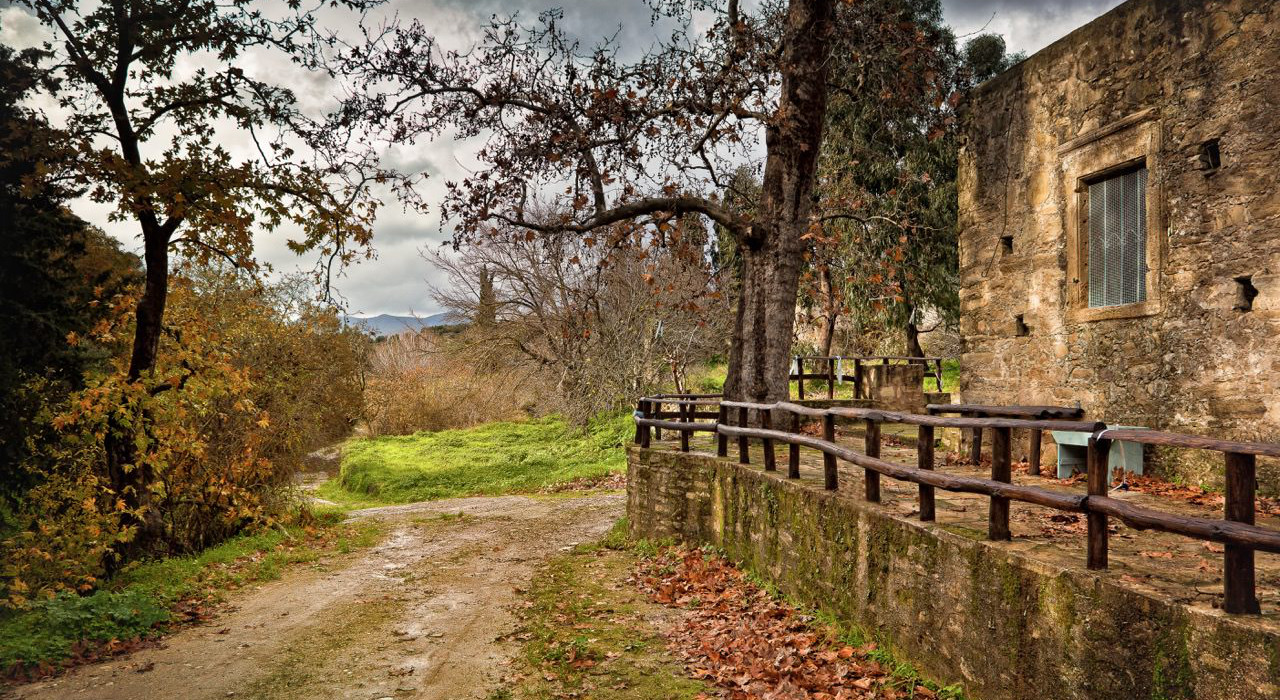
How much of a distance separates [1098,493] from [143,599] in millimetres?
9439

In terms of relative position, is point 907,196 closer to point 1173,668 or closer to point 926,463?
point 926,463

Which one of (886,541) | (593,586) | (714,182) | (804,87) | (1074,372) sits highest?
(804,87)

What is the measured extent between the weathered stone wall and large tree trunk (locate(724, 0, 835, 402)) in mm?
3113

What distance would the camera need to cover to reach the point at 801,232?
11.7 m

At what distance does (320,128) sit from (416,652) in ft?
27.0

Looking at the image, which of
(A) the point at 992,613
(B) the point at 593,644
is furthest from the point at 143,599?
(A) the point at 992,613

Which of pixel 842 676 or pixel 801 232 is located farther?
pixel 801 232

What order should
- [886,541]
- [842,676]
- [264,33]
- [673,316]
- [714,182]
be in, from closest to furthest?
[842,676], [886,541], [264,33], [714,182], [673,316]

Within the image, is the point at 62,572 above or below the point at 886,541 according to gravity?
below

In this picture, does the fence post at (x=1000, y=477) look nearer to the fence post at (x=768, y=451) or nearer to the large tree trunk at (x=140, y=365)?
the fence post at (x=768, y=451)

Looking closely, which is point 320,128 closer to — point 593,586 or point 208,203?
point 208,203

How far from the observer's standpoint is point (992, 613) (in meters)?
4.93

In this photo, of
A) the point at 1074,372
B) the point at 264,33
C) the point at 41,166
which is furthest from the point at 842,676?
the point at 264,33

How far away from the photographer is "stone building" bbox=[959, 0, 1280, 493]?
721 cm
